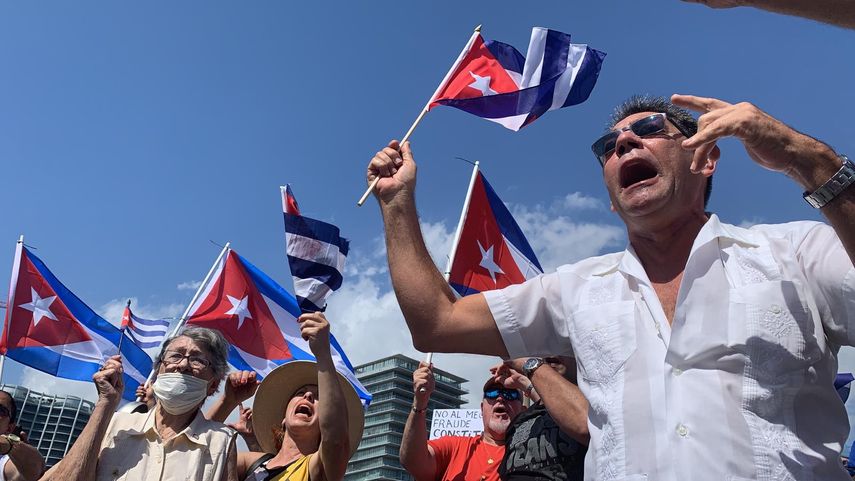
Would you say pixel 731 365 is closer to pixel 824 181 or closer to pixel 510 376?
pixel 824 181

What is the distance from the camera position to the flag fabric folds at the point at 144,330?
9.84 m

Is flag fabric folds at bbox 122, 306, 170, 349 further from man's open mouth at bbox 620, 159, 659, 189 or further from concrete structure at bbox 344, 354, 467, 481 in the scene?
concrete structure at bbox 344, 354, 467, 481

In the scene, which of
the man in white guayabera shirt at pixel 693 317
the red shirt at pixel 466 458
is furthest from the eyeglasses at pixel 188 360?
the man in white guayabera shirt at pixel 693 317

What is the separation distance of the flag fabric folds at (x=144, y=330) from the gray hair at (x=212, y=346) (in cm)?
538

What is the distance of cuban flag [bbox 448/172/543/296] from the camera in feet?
24.5

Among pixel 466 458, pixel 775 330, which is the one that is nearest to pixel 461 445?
pixel 466 458

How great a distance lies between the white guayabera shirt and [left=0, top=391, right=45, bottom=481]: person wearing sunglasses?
15.4 feet

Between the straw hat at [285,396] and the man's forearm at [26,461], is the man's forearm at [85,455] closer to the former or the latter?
the straw hat at [285,396]

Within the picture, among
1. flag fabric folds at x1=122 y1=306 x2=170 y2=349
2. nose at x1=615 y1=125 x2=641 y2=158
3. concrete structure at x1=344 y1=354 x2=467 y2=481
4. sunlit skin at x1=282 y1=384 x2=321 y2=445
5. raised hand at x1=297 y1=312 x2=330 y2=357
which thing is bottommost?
sunlit skin at x1=282 y1=384 x2=321 y2=445

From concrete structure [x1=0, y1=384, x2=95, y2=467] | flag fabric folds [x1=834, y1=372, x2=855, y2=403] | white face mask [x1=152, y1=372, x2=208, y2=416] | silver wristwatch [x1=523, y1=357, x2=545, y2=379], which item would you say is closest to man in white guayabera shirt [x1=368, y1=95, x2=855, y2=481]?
silver wristwatch [x1=523, y1=357, x2=545, y2=379]

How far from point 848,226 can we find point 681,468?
73 centimetres

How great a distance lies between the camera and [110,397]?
13.6 feet

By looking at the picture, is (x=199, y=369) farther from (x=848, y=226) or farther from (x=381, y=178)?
(x=848, y=226)

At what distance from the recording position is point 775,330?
6.29 ft
